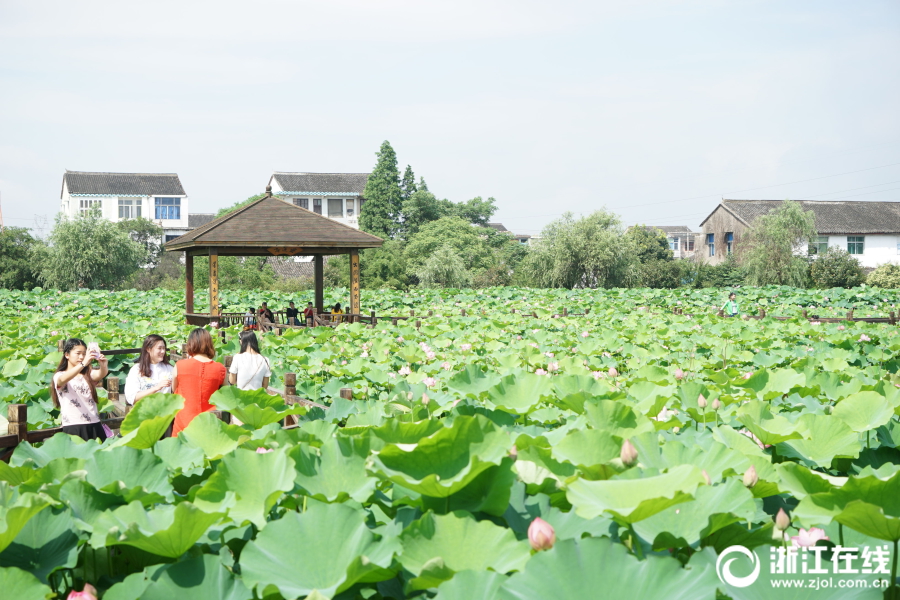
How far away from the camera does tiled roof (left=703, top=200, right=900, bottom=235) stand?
37.4 meters

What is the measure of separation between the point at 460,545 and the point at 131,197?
50.6 m

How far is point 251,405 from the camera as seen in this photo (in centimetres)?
247

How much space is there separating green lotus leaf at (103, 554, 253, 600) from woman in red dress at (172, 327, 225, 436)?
3.05 meters

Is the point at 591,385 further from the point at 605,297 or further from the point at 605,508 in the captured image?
the point at 605,297

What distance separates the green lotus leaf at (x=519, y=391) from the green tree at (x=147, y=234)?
39.7 meters

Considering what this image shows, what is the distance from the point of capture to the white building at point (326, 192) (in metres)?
49.4

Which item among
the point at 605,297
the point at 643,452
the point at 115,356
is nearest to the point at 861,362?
the point at 643,452

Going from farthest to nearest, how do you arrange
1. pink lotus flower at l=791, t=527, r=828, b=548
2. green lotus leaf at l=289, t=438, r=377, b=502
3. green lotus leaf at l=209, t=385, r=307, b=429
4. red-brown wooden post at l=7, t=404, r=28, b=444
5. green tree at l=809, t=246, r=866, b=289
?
1. green tree at l=809, t=246, r=866, b=289
2. red-brown wooden post at l=7, t=404, r=28, b=444
3. green lotus leaf at l=209, t=385, r=307, b=429
4. green lotus leaf at l=289, t=438, r=377, b=502
5. pink lotus flower at l=791, t=527, r=828, b=548

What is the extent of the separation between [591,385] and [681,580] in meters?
1.86

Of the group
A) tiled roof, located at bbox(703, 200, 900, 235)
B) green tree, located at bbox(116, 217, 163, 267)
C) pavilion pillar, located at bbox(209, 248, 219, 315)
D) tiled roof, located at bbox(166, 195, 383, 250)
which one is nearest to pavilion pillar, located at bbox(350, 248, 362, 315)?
tiled roof, located at bbox(166, 195, 383, 250)

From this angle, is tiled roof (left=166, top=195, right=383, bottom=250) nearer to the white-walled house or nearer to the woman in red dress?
the woman in red dress

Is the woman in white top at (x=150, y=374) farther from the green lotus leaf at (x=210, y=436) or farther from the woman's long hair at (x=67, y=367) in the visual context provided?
the green lotus leaf at (x=210, y=436)

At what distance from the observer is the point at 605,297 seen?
2311 centimetres

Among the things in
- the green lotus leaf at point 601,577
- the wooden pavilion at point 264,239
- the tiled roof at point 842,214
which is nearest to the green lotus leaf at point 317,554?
the green lotus leaf at point 601,577
